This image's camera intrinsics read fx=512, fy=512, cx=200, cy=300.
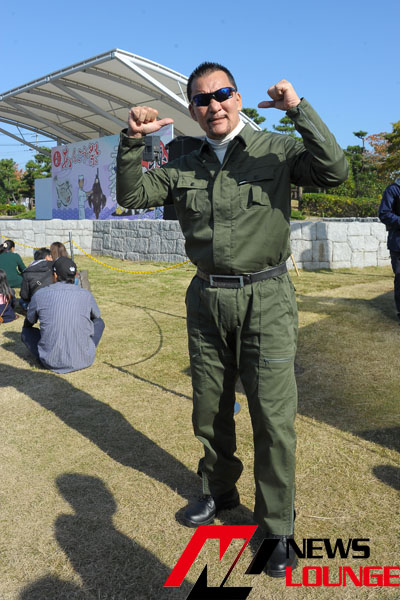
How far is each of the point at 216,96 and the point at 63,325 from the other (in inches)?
132

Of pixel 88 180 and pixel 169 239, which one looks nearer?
pixel 169 239

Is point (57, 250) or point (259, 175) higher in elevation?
point (259, 175)

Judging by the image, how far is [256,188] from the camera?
88.2 inches

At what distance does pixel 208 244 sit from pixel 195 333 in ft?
1.47

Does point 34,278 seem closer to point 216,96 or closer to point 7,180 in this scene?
point 216,96

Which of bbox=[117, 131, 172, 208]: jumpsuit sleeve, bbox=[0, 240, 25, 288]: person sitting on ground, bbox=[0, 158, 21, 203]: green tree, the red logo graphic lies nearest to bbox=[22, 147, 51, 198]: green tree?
bbox=[0, 158, 21, 203]: green tree

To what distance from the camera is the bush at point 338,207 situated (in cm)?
2781

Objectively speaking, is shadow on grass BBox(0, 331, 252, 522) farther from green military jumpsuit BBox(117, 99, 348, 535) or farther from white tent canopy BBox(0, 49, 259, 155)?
white tent canopy BBox(0, 49, 259, 155)

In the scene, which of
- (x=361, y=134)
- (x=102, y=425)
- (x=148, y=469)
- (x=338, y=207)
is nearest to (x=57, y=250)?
(x=102, y=425)

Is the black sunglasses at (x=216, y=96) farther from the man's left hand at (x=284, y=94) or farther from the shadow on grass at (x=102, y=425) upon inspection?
the shadow on grass at (x=102, y=425)

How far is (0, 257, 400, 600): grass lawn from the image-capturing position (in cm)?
231

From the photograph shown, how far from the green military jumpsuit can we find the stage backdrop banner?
16.6m

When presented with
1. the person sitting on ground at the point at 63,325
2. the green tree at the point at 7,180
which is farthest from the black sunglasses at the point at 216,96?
the green tree at the point at 7,180

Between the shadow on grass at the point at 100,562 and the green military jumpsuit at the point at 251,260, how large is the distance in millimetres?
566
